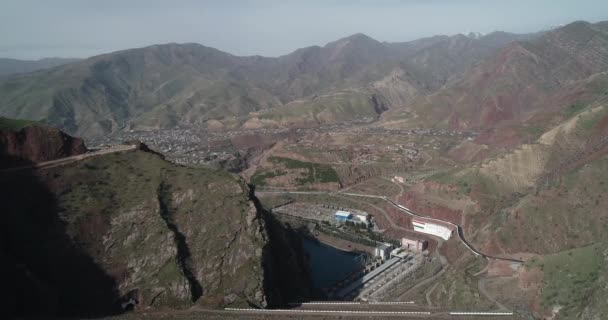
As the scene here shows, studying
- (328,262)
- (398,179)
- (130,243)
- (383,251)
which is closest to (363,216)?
(383,251)

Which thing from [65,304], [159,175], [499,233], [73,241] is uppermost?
[159,175]

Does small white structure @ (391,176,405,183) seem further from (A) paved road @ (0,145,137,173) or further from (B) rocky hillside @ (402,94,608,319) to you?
(A) paved road @ (0,145,137,173)

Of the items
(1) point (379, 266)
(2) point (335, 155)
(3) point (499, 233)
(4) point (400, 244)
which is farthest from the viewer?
(2) point (335, 155)

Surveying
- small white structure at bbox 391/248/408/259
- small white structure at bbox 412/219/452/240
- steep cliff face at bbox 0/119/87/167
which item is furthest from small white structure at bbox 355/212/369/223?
steep cliff face at bbox 0/119/87/167

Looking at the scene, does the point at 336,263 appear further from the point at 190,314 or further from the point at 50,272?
the point at 50,272

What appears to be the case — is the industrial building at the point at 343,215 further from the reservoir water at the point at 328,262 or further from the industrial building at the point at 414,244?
the industrial building at the point at 414,244

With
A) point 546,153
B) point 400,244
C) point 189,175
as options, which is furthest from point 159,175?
point 546,153
